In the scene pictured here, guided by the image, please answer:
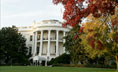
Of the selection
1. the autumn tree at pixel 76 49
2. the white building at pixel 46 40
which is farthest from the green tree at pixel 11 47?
the autumn tree at pixel 76 49

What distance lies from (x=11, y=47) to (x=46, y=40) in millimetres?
9963

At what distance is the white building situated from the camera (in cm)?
5250

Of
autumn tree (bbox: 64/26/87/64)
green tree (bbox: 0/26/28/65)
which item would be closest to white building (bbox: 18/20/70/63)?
green tree (bbox: 0/26/28/65)

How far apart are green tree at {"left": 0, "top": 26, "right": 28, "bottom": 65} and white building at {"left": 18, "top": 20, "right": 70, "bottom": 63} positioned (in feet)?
12.6

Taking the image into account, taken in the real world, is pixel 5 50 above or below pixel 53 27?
below

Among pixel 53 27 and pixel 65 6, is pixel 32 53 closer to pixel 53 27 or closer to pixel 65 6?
pixel 53 27

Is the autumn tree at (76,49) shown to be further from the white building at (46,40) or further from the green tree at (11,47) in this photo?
the green tree at (11,47)

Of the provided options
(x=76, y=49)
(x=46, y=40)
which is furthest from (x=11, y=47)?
(x=76, y=49)

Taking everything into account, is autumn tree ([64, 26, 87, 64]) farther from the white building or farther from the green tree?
the green tree

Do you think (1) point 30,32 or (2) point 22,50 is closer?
(2) point 22,50

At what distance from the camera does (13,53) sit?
48.6m

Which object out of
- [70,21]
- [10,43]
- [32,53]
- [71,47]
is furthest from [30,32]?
[70,21]

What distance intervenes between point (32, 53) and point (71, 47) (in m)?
17.7

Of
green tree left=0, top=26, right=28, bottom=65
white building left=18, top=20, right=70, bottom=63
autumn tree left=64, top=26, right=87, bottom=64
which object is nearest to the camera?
autumn tree left=64, top=26, right=87, bottom=64
